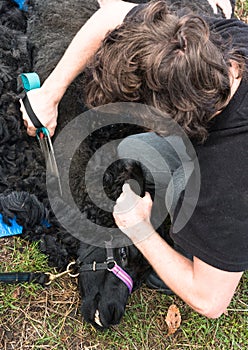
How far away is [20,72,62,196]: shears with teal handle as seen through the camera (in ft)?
5.38

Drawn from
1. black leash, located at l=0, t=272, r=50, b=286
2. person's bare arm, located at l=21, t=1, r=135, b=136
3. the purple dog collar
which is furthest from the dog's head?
person's bare arm, located at l=21, t=1, r=135, b=136

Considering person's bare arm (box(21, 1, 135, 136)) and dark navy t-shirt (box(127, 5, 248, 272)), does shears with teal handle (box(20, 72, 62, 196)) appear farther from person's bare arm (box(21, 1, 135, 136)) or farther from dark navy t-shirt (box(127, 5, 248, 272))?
dark navy t-shirt (box(127, 5, 248, 272))

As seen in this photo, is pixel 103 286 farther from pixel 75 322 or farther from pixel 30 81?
pixel 30 81

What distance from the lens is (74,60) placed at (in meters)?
1.53

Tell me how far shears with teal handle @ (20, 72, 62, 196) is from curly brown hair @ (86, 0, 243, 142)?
49 centimetres

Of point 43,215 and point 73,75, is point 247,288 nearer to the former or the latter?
point 43,215

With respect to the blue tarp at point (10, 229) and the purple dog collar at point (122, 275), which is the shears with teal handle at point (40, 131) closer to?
the blue tarp at point (10, 229)

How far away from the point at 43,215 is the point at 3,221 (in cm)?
14

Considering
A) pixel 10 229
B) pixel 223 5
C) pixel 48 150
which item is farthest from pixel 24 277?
pixel 223 5

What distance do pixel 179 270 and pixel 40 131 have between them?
67 cm

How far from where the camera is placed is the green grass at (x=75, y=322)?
5.60 ft

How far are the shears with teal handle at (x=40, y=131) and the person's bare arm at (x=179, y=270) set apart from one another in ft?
0.95

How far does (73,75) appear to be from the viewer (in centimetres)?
157

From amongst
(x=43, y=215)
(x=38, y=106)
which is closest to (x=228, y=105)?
(x=38, y=106)
